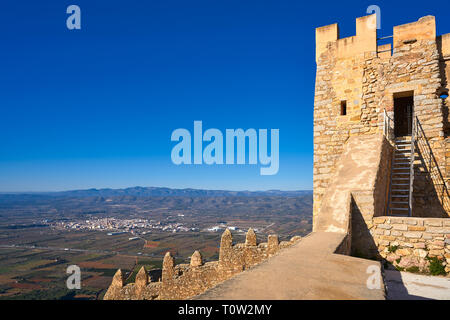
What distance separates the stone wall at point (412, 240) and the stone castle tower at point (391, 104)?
1758mm

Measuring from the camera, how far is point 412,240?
5254mm

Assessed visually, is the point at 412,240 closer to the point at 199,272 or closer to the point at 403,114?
the point at 199,272

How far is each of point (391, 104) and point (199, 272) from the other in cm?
752

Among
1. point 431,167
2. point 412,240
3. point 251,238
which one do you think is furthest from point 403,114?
point 251,238

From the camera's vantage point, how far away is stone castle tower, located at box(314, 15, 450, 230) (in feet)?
25.9

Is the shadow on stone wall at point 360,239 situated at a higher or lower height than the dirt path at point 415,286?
higher

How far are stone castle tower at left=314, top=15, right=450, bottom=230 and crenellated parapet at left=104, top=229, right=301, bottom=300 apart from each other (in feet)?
6.32

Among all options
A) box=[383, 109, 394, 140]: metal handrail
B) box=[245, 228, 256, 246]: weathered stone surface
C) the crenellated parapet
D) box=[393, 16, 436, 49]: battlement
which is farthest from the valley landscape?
box=[393, 16, 436, 49]: battlement

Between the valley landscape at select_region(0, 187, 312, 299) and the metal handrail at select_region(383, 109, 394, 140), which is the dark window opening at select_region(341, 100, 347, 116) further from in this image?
the valley landscape at select_region(0, 187, 312, 299)

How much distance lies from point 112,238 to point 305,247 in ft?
235

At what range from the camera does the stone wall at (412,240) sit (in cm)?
505

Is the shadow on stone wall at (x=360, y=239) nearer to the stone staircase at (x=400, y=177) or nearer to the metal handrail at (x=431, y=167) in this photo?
the stone staircase at (x=400, y=177)

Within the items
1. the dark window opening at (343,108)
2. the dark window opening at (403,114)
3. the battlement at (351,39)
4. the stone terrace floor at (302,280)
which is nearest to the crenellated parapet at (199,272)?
the dark window opening at (343,108)
